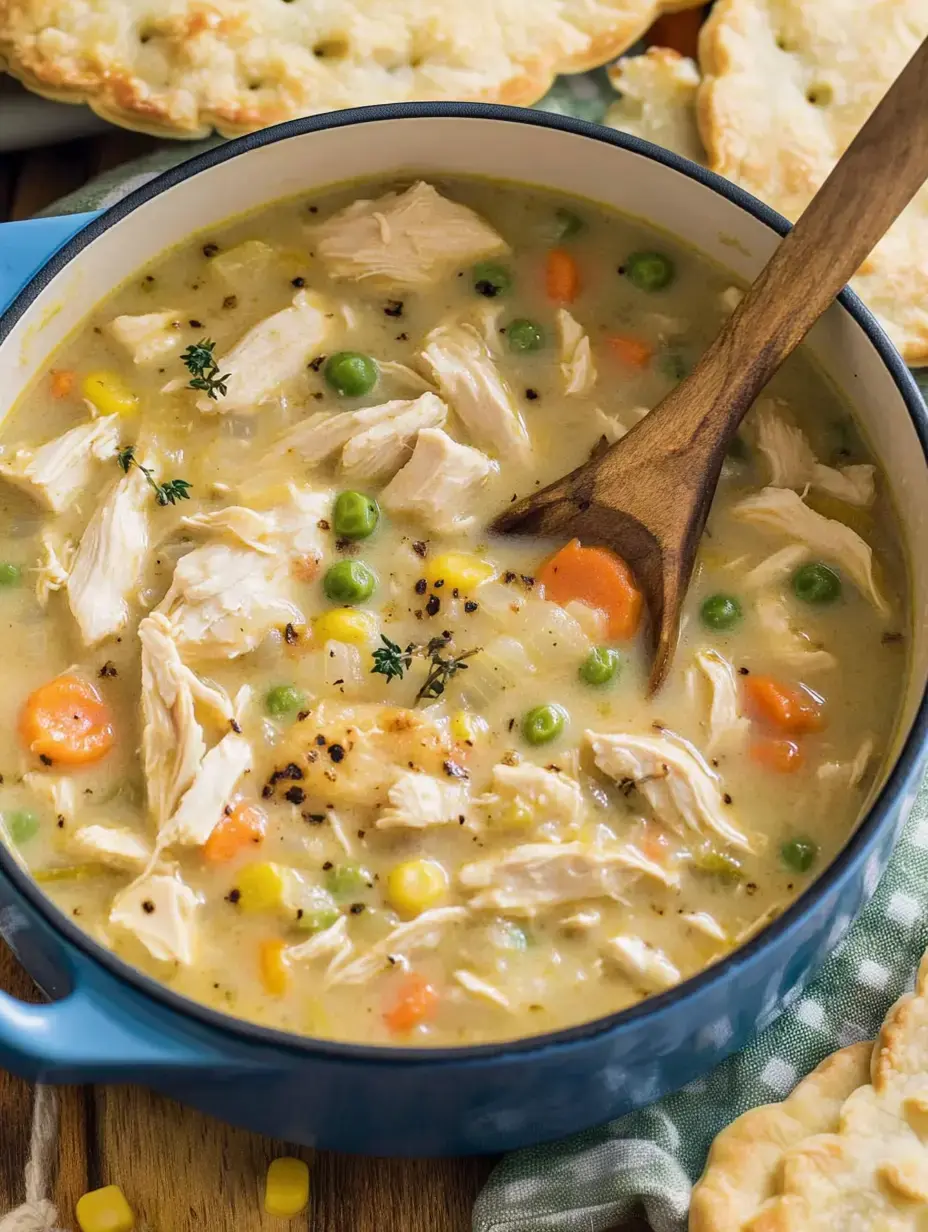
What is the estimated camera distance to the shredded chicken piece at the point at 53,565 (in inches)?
101

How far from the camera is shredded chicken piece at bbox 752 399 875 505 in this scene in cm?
262

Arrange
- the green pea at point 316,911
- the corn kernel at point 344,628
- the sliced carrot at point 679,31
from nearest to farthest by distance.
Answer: the green pea at point 316,911
the corn kernel at point 344,628
the sliced carrot at point 679,31

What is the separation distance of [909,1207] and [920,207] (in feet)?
6.42

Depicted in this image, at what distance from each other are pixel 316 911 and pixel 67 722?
531 millimetres

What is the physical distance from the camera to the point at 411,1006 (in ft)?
7.38

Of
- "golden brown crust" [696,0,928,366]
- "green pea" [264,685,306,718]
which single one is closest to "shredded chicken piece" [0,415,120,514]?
"green pea" [264,685,306,718]

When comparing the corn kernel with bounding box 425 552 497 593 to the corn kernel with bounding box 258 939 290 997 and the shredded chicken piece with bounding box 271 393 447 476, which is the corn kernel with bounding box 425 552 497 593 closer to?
the shredded chicken piece with bounding box 271 393 447 476

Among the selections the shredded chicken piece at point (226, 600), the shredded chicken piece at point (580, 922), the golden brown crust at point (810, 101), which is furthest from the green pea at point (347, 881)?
the golden brown crust at point (810, 101)

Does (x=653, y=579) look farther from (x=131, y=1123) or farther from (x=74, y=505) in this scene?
(x=131, y=1123)

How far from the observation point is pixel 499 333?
9.19 ft

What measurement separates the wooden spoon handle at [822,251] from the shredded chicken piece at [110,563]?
959 mm

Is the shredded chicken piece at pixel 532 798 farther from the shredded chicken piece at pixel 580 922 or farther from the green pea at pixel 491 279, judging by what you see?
the green pea at pixel 491 279

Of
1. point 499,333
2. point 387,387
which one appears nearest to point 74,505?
point 387,387

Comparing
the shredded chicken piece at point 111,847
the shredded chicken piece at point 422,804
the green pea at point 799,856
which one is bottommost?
the shredded chicken piece at point 111,847
